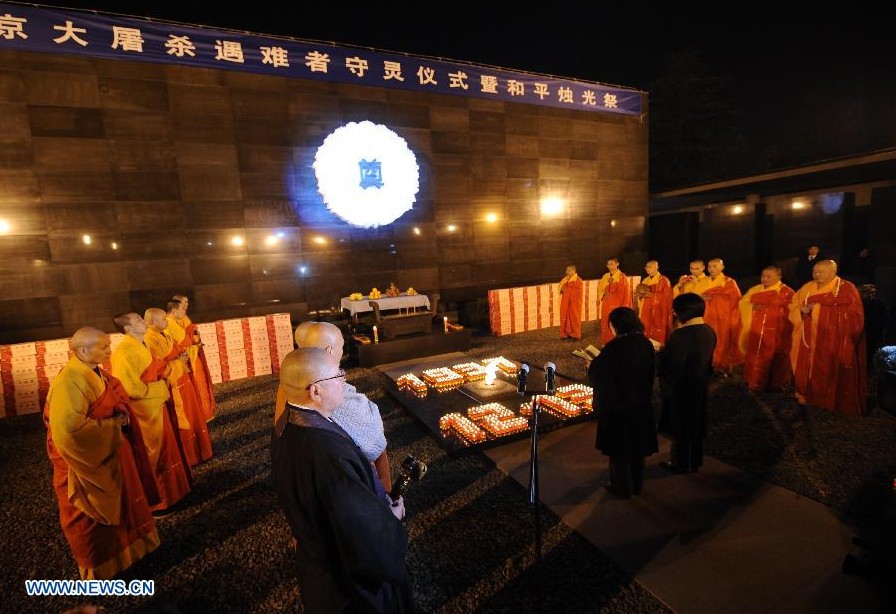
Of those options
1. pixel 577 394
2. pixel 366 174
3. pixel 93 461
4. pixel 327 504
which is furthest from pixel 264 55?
pixel 327 504

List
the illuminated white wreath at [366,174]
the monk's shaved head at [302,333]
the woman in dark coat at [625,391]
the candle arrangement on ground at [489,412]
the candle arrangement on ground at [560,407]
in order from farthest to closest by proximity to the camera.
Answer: the illuminated white wreath at [366,174] < the candle arrangement on ground at [560,407] < the candle arrangement on ground at [489,412] < the woman in dark coat at [625,391] < the monk's shaved head at [302,333]

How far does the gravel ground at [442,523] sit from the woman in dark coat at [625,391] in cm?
96

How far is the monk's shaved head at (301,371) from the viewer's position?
200 cm

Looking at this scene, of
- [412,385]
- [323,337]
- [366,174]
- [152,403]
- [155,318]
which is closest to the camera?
[323,337]

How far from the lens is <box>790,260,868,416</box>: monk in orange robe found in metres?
6.05

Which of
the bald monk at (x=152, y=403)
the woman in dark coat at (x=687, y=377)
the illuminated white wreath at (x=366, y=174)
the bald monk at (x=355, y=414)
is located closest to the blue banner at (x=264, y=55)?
the illuminated white wreath at (x=366, y=174)

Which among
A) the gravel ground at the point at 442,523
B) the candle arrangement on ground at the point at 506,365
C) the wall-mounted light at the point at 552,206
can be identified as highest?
the wall-mounted light at the point at 552,206

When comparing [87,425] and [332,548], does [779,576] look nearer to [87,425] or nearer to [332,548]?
[332,548]

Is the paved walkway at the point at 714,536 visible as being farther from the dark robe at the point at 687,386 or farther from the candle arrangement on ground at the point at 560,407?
the candle arrangement on ground at the point at 560,407

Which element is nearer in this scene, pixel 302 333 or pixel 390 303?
pixel 302 333

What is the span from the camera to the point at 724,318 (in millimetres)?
8172

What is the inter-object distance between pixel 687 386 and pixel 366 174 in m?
9.75

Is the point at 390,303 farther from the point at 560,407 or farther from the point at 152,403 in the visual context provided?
the point at 152,403

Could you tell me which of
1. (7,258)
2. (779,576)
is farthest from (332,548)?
(7,258)
